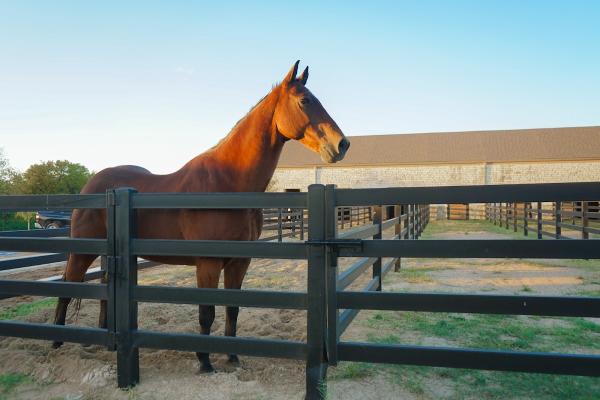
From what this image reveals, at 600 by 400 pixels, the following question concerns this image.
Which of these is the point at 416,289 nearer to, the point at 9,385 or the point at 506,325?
the point at 506,325

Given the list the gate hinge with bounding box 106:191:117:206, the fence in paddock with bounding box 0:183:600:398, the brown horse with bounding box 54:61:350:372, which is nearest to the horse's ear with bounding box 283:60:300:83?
the brown horse with bounding box 54:61:350:372

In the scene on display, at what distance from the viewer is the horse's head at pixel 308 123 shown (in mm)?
3240

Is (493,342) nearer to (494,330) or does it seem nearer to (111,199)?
(494,330)

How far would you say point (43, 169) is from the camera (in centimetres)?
3173

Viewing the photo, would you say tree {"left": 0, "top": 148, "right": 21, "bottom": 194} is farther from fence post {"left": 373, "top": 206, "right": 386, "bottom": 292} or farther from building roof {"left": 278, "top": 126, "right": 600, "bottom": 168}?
fence post {"left": 373, "top": 206, "right": 386, "bottom": 292}

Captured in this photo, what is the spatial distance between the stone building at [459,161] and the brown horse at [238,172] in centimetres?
2752

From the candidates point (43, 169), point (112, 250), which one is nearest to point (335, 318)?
point (112, 250)

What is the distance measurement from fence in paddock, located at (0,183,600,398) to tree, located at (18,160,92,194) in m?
31.3

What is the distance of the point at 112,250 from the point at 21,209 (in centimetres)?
107

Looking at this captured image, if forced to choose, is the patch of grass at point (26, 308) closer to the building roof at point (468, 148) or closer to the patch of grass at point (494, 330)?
the patch of grass at point (494, 330)

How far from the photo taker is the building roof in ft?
108

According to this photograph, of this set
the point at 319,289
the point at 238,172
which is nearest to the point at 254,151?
the point at 238,172

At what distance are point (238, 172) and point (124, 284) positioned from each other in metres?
1.16

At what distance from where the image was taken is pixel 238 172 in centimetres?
341
